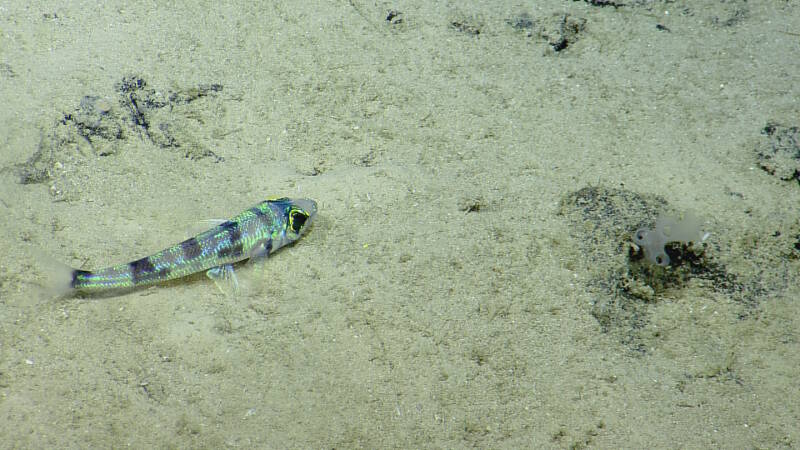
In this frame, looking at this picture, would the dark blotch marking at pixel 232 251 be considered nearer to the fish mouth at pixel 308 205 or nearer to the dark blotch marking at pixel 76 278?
the fish mouth at pixel 308 205

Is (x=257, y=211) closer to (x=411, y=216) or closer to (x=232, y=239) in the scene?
(x=232, y=239)

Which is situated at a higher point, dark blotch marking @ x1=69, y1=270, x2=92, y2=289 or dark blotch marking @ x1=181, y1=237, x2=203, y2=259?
dark blotch marking @ x1=181, y1=237, x2=203, y2=259

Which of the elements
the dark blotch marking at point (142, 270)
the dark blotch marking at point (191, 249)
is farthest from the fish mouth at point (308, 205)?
the dark blotch marking at point (142, 270)

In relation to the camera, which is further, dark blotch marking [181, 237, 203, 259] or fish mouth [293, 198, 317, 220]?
fish mouth [293, 198, 317, 220]

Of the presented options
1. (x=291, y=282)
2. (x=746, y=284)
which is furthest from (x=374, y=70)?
(x=746, y=284)

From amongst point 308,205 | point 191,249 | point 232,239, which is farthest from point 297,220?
point 191,249

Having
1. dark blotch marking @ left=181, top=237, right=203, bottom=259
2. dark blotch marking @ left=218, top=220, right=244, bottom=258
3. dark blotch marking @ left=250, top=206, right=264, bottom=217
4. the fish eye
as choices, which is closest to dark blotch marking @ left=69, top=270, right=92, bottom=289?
dark blotch marking @ left=181, top=237, right=203, bottom=259

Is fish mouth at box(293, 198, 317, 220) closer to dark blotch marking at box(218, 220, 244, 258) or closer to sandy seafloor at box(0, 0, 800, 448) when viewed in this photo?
sandy seafloor at box(0, 0, 800, 448)

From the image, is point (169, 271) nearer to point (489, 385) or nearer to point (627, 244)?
point (489, 385)
